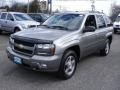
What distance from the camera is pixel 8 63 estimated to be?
684 cm

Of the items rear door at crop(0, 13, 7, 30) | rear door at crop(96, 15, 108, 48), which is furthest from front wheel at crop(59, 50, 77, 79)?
rear door at crop(0, 13, 7, 30)

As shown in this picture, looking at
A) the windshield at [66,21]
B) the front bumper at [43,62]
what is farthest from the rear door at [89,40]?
the front bumper at [43,62]

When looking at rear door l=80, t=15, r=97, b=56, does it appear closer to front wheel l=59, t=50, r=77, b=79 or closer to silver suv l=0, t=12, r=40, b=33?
front wheel l=59, t=50, r=77, b=79

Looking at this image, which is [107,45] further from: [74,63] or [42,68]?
[42,68]

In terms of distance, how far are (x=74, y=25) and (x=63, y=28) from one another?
373mm

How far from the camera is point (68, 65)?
18.6 feet

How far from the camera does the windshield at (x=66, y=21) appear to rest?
20.4 feet

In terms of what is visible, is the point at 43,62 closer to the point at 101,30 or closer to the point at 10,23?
the point at 101,30

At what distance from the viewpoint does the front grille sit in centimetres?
513

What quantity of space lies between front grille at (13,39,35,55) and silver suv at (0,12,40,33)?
797 cm

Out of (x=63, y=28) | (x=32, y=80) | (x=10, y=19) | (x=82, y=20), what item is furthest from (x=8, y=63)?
(x=10, y=19)

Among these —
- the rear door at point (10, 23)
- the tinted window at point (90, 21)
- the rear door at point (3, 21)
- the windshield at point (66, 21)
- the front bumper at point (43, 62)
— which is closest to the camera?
the front bumper at point (43, 62)

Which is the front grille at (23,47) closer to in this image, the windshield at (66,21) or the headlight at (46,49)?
the headlight at (46,49)

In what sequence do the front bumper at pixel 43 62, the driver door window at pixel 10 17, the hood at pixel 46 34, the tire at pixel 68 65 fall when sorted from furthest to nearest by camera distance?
the driver door window at pixel 10 17 → the tire at pixel 68 65 → the hood at pixel 46 34 → the front bumper at pixel 43 62
